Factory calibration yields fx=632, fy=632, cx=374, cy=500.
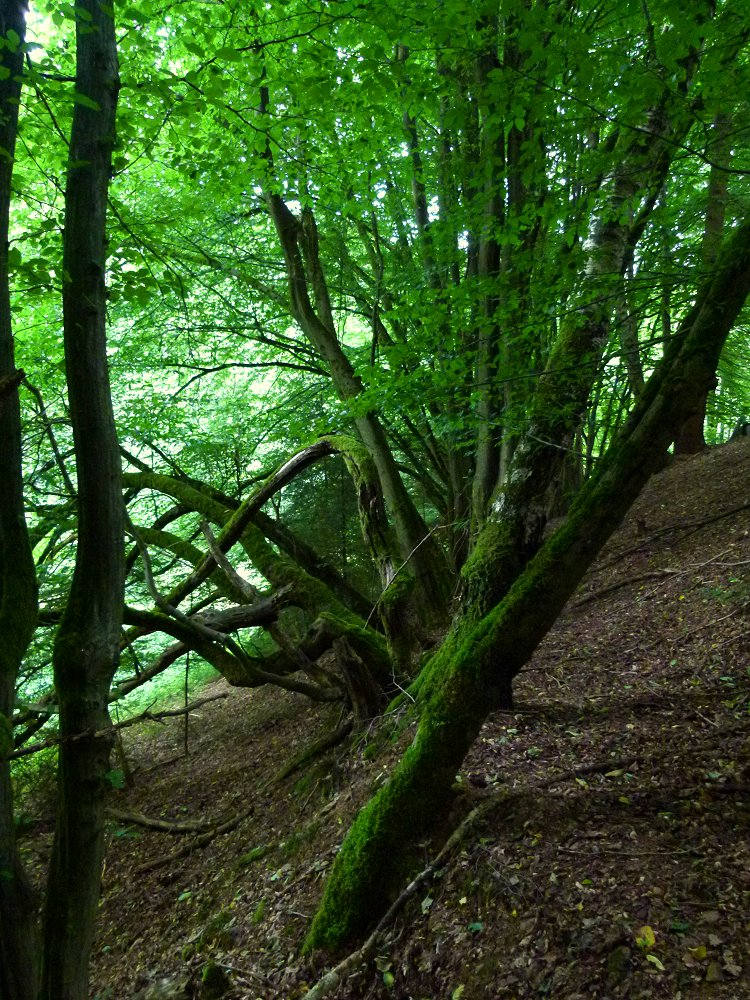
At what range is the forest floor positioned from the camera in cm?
273

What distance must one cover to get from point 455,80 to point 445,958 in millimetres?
6723

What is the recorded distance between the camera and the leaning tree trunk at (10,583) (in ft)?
9.18

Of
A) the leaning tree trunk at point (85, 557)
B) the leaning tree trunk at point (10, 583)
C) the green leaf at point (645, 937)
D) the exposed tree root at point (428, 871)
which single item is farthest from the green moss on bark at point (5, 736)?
the green leaf at point (645, 937)

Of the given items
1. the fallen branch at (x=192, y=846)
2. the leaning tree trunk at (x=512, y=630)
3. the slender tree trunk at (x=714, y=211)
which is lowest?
the fallen branch at (x=192, y=846)

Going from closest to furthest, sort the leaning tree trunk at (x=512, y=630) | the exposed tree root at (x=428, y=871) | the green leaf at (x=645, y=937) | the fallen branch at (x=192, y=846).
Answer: the green leaf at (x=645, y=937) < the exposed tree root at (x=428, y=871) < the leaning tree trunk at (x=512, y=630) < the fallen branch at (x=192, y=846)

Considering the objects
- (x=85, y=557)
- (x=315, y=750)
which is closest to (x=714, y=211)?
(x=315, y=750)

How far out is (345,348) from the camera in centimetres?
990

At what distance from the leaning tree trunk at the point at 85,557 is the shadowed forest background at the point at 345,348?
0.02m

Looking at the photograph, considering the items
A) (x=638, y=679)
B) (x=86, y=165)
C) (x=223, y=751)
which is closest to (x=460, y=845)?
(x=638, y=679)

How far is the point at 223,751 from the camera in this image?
8.42 meters

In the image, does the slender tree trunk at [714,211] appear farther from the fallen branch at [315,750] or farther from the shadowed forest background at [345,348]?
the fallen branch at [315,750]

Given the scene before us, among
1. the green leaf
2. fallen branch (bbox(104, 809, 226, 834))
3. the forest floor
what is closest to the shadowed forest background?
the green leaf

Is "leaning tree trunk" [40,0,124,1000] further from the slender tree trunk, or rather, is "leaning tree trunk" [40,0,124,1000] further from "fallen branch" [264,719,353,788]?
"fallen branch" [264,719,353,788]

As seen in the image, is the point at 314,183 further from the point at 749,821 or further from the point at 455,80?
the point at 749,821
